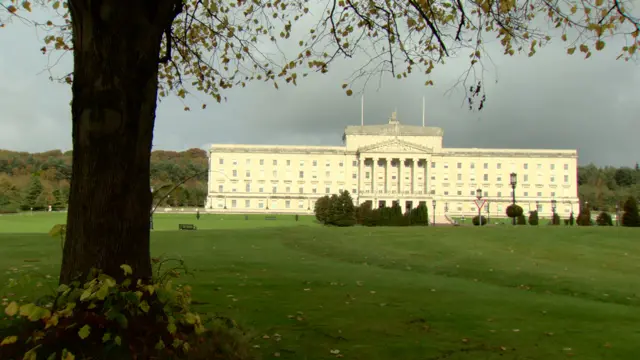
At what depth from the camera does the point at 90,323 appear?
3.31 meters

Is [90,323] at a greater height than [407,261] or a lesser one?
greater

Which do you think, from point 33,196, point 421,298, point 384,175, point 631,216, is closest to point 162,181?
point 33,196

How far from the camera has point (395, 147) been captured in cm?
10581

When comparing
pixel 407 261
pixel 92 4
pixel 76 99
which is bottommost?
pixel 407 261

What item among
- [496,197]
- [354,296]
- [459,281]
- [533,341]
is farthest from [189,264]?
[496,197]

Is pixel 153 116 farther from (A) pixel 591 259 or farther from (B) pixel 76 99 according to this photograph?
(A) pixel 591 259

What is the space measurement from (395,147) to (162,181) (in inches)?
1902

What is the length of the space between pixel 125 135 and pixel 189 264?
9.79 m

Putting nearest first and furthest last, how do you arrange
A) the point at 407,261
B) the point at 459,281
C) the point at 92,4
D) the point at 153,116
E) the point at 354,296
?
the point at 92,4 < the point at 153,116 < the point at 354,296 < the point at 459,281 < the point at 407,261

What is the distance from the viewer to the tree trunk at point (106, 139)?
373 centimetres

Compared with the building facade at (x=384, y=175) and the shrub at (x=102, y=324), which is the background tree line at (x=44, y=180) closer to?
the building facade at (x=384, y=175)

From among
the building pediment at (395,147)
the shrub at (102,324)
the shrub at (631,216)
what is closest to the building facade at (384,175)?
the building pediment at (395,147)

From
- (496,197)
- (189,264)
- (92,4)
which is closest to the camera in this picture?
(92,4)

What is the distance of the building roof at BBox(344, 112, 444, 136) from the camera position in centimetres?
11138
